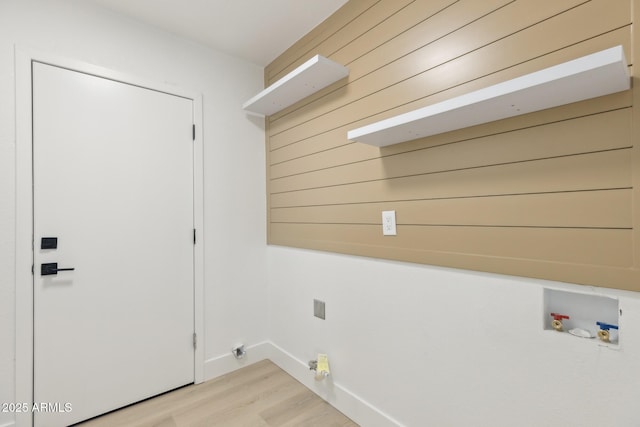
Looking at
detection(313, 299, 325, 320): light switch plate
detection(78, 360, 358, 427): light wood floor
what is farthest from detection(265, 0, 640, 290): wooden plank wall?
detection(78, 360, 358, 427): light wood floor

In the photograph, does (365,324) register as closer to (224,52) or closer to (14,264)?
(14,264)

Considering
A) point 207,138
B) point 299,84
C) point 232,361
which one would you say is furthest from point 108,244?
point 299,84

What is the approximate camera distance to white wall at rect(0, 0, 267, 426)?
5.41ft

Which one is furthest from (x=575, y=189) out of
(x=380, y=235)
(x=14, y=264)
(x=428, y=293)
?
(x=14, y=264)

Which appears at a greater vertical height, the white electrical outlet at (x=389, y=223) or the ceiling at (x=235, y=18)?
the ceiling at (x=235, y=18)

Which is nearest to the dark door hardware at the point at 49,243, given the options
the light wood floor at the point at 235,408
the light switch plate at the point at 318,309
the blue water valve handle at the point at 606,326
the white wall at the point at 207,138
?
the white wall at the point at 207,138

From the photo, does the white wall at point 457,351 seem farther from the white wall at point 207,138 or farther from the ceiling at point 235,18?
the ceiling at point 235,18

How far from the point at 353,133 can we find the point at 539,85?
0.78 meters

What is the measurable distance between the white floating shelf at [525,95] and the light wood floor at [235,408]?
1.81 meters

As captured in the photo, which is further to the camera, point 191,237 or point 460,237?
point 191,237

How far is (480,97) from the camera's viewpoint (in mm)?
1035

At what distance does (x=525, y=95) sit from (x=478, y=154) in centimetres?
34

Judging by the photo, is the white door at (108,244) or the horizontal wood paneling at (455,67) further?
the white door at (108,244)

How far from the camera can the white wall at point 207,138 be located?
1647 millimetres
